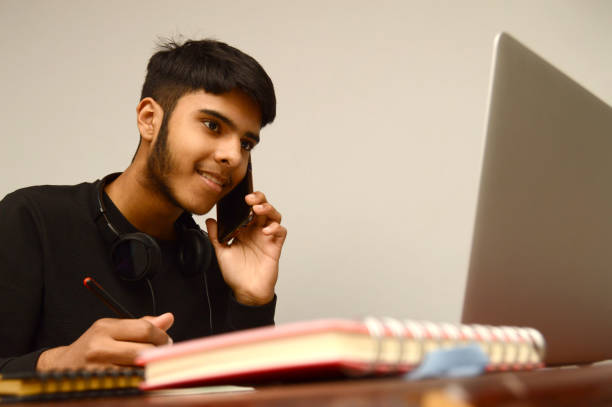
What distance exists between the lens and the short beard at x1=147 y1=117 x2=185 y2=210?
54.6 inches

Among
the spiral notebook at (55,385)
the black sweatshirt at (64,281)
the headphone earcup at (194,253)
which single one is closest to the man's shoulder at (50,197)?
the black sweatshirt at (64,281)

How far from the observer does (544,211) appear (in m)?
0.61

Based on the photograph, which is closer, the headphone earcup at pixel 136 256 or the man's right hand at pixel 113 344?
the man's right hand at pixel 113 344

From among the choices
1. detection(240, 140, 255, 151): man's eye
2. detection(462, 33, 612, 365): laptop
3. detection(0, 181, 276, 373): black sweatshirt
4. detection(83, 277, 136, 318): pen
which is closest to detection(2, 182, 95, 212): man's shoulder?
detection(0, 181, 276, 373): black sweatshirt

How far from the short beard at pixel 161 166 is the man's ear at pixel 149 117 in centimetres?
4

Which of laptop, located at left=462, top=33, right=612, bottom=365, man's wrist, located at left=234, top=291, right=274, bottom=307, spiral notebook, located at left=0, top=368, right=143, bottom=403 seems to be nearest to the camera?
spiral notebook, located at left=0, top=368, right=143, bottom=403

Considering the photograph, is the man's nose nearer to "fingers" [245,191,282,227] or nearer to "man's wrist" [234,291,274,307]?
"fingers" [245,191,282,227]

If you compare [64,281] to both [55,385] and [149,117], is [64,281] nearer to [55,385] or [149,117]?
[149,117]

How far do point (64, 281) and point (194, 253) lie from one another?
0.31 meters

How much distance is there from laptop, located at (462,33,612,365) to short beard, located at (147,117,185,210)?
0.99 m

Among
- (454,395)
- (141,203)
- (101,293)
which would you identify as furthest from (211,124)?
(454,395)

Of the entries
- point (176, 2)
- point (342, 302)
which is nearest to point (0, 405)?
point (342, 302)

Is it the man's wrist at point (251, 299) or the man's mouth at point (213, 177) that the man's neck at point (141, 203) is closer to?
the man's mouth at point (213, 177)

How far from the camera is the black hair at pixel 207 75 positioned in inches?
54.8
